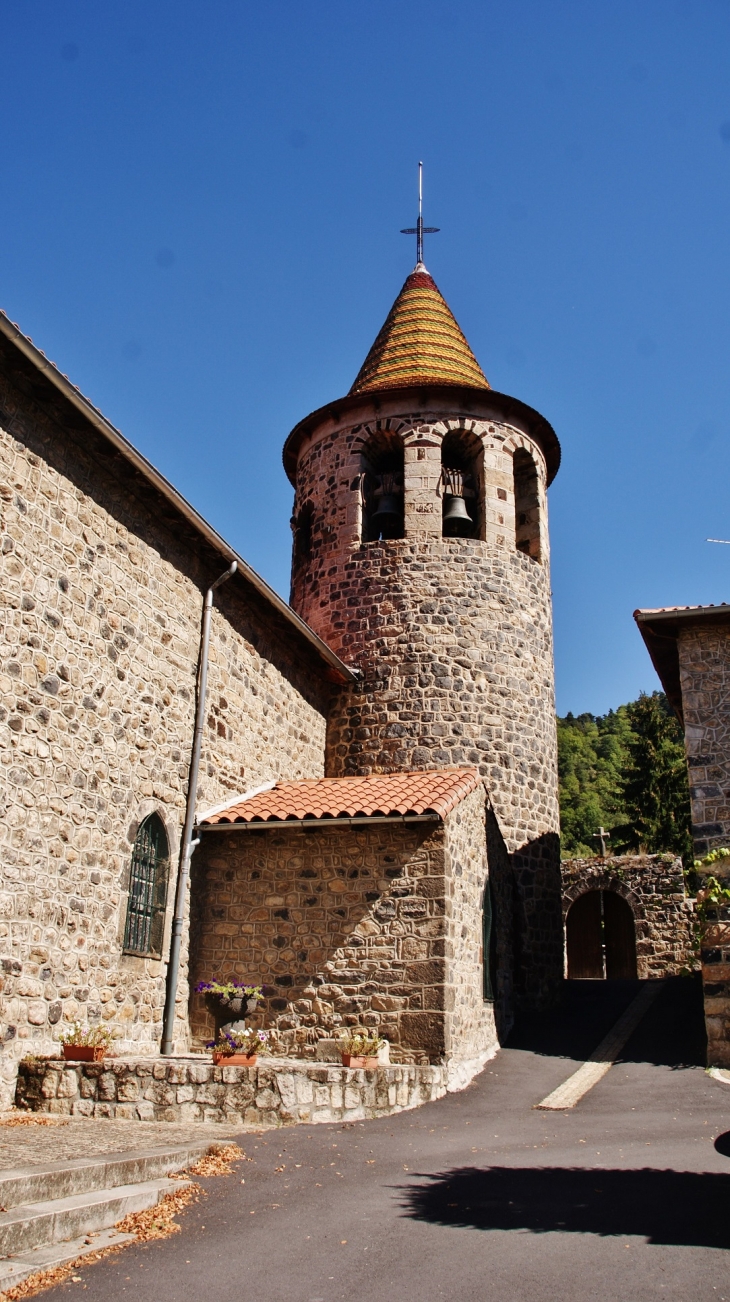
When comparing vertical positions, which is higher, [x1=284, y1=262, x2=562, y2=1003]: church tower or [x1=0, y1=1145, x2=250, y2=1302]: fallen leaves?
[x1=284, y1=262, x2=562, y2=1003]: church tower

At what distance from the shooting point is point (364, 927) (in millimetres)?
10680

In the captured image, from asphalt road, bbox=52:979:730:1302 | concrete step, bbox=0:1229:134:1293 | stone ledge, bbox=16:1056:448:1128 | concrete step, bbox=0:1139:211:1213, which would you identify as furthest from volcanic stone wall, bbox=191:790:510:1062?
concrete step, bbox=0:1229:134:1293

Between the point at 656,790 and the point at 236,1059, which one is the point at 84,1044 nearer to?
the point at 236,1059

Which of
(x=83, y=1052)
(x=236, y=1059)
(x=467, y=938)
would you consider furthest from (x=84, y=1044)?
(x=467, y=938)

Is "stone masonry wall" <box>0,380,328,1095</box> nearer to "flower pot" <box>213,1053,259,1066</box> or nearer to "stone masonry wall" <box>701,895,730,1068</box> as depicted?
"flower pot" <box>213,1053,259,1066</box>

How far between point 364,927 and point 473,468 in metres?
9.93

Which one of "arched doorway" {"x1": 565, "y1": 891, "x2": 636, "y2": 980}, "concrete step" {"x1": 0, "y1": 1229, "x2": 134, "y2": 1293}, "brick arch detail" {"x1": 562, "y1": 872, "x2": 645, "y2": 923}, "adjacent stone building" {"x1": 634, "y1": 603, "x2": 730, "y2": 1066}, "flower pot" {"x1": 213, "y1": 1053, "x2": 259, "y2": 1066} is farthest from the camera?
"arched doorway" {"x1": 565, "y1": 891, "x2": 636, "y2": 980}

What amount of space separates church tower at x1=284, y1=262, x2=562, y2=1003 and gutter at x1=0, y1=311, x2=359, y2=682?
2.03 m

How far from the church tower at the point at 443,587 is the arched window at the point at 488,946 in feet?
7.99

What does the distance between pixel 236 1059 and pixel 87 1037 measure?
1346 millimetres

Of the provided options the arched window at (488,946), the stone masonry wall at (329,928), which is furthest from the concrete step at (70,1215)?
the arched window at (488,946)

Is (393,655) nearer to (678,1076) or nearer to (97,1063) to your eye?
(678,1076)

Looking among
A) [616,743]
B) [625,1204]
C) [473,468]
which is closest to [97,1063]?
[625,1204]

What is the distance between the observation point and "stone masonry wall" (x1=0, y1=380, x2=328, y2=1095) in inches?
338
